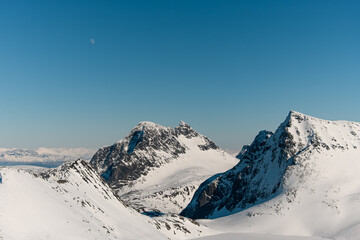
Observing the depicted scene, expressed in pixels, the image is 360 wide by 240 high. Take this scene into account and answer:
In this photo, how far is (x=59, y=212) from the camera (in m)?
48.1

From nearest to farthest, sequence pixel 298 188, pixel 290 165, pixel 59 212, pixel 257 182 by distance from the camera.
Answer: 1. pixel 59 212
2. pixel 298 188
3. pixel 290 165
4. pixel 257 182

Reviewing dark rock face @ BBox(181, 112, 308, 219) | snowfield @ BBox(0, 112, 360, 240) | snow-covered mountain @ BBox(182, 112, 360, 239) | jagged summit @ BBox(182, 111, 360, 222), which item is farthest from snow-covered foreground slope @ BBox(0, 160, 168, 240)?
dark rock face @ BBox(181, 112, 308, 219)

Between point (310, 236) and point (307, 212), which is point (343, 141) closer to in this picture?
point (307, 212)

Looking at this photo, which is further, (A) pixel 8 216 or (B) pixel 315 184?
(B) pixel 315 184

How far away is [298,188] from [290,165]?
53.6 ft

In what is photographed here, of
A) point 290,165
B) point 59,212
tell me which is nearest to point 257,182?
point 290,165

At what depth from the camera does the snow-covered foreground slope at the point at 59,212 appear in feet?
127

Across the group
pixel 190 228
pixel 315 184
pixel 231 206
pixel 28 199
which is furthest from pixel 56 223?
pixel 231 206

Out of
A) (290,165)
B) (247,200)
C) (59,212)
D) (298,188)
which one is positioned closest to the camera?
(59,212)

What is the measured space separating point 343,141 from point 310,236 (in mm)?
81804

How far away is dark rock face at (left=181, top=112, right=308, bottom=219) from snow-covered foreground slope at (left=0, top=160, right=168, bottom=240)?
9654cm

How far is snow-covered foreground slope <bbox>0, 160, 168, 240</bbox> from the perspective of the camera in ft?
127

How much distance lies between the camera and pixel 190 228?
10350 centimetres

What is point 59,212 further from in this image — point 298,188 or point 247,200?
point 247,200
